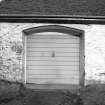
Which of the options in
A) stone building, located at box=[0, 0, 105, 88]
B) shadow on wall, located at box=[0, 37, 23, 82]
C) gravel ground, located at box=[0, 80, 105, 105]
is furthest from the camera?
shadow on wall, located at box=[0, 37, 23, 82]

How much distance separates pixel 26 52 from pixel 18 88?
159cm

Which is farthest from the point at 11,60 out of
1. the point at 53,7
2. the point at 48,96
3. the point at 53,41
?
the point at 53,7

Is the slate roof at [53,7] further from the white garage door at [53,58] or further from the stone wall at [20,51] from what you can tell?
the white garage door at [53,58]

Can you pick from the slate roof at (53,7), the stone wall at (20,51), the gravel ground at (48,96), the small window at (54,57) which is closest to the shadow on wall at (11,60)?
the stone wall at (20,51)

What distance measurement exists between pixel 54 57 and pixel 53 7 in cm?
211

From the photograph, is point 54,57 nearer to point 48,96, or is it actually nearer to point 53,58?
point 53,58

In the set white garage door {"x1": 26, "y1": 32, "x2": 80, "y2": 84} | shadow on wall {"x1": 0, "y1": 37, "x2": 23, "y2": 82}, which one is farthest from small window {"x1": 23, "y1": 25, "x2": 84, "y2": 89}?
shadow on wall {"x1": 0, "y1": 37, "x2": 23, "y2": 82}

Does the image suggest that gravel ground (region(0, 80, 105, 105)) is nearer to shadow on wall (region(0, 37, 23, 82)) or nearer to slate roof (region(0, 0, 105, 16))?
shadow on wall (region(0, 37, 23, 82))

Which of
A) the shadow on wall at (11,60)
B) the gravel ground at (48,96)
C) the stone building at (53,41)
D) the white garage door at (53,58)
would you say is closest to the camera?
the gravel ground at (48,96)

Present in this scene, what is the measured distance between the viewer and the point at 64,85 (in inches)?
355

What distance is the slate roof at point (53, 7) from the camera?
341 inches

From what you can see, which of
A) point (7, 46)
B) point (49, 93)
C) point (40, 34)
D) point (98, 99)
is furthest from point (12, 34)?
point (98, 99)

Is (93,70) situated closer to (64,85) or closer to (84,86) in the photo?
(84,86)

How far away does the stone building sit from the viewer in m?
8.48
